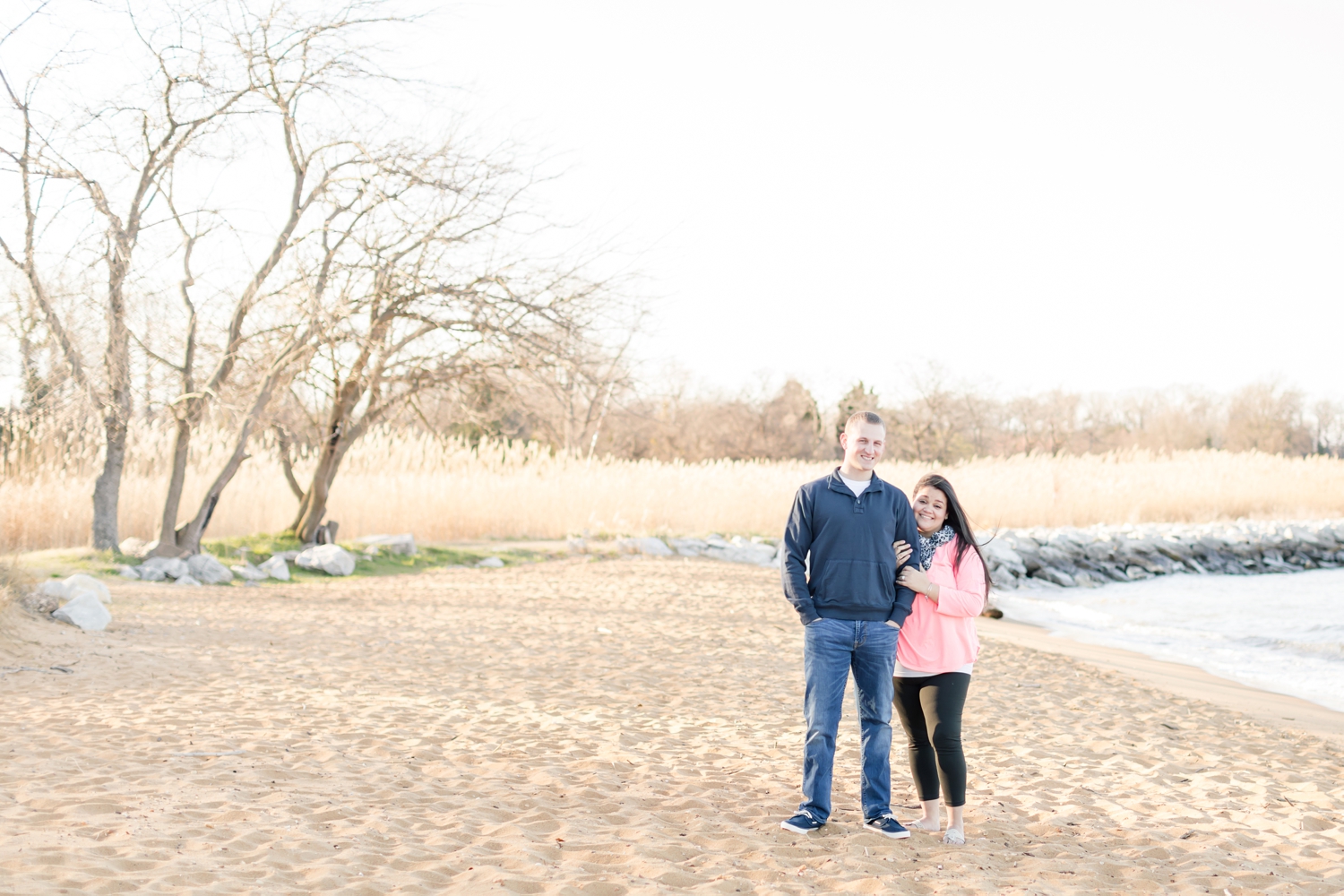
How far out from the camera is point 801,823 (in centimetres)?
404

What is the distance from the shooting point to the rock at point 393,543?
559 inches

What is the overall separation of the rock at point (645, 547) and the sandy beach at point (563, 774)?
6806 millimetres

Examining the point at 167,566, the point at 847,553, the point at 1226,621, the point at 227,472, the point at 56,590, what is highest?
the point at 227,472

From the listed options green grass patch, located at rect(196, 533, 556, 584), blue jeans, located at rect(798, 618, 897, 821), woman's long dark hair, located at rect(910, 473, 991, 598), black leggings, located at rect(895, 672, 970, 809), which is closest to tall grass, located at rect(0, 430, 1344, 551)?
green grass patch, located at rect(196, 533, 556, 584)

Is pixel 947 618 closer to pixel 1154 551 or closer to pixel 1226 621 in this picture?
pixel 1226 621

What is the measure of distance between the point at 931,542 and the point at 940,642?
1.31 feet

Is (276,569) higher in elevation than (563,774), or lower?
higher

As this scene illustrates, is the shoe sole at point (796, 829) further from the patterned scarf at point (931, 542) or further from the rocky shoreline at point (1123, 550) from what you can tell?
the rocky shoreline at point (1123, 550)

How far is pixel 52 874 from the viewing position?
3.22 metres

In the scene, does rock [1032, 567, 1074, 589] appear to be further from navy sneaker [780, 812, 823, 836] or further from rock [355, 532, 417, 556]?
navy sneaker [780, 812, 823, 836]

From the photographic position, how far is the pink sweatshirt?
3877 millimetres

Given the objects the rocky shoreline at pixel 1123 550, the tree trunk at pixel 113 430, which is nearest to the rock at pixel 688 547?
the rocky shoreline at pixel 1123 550

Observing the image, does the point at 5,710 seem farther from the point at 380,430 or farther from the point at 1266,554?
the point at 1266,554

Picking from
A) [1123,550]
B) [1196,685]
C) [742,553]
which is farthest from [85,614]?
[1123,550]
